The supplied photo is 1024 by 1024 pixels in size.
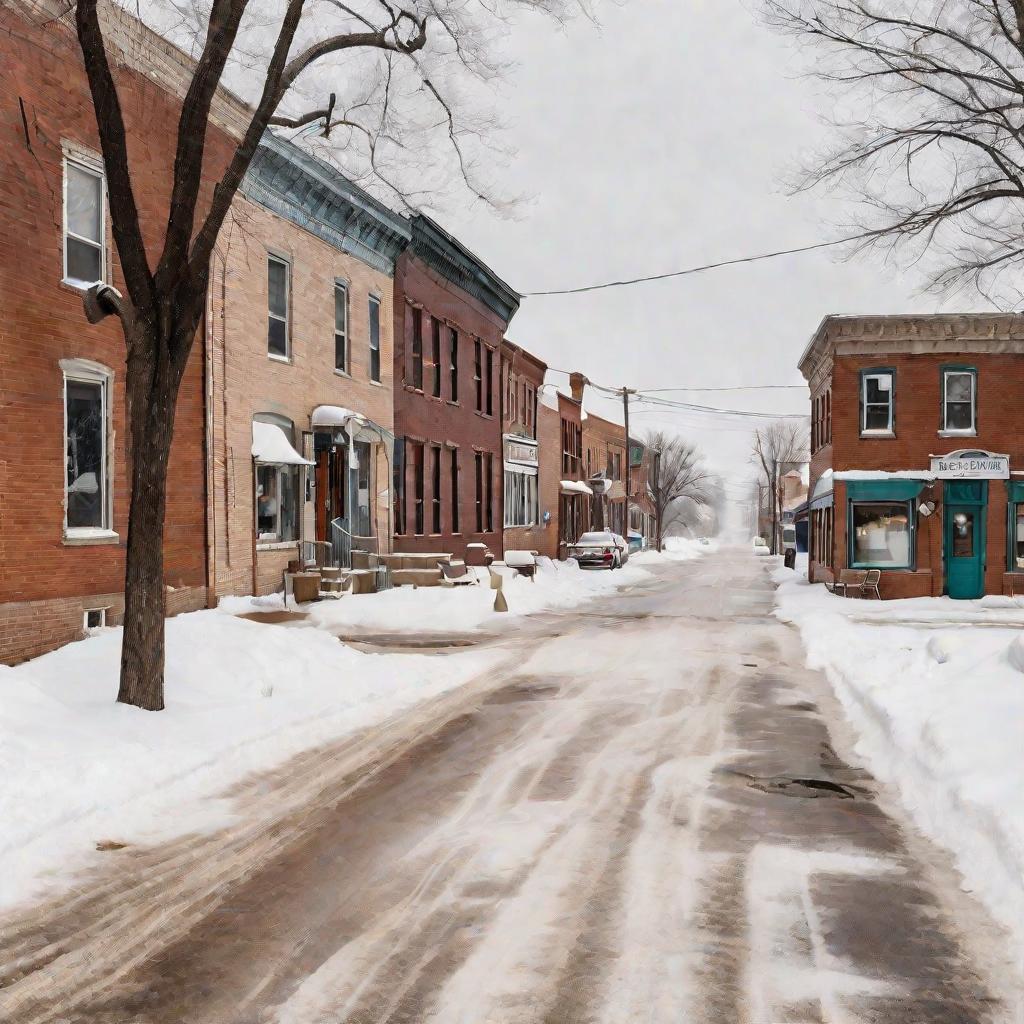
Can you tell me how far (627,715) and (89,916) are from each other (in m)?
6.37

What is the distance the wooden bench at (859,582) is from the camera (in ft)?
94.9

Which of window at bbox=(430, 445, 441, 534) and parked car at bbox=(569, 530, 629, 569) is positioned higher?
window at bbox=(430, 445, 441, 534)

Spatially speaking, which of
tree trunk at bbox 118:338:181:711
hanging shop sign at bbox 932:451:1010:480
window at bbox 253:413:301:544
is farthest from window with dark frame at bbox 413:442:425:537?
tree trunk at bbox 118:338:181:711

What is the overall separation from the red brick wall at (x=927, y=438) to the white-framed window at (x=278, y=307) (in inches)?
640

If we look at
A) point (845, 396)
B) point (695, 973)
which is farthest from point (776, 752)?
point (845, 396)

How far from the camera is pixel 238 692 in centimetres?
1071

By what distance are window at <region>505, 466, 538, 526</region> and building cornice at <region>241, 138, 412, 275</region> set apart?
1401 cm

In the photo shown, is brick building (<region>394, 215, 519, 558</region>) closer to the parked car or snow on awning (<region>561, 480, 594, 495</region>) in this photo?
the parked car

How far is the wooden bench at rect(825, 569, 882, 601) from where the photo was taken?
2892 centimetres

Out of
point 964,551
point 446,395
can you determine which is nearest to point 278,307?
point 446,395

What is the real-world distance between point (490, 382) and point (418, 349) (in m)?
6.86

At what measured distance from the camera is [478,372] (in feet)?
113

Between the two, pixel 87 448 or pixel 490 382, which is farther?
pixel 490 382

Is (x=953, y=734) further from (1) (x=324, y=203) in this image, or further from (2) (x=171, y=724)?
(1) (x=324, y=203)
